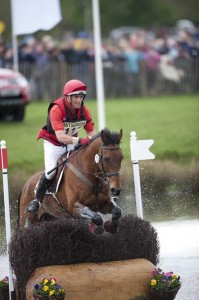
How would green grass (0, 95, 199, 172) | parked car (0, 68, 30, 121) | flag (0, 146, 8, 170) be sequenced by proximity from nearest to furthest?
flag (0, 146, 8, 170) < green grass (0, 95, 199, 172) < parked car (0, 68, 30, 121)

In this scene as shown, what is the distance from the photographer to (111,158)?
1050cm

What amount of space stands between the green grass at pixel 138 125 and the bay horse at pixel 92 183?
10.8 ft

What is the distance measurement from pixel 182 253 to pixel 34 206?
2.94m

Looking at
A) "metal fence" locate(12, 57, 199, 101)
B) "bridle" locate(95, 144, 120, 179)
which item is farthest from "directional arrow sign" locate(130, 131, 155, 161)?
"metal fence" locate(12, 57, 199, 101)

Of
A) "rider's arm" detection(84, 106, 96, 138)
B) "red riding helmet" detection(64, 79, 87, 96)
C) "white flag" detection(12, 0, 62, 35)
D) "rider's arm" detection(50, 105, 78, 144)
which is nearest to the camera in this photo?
"red riding helmet" detection(64, 79, 87, 96)

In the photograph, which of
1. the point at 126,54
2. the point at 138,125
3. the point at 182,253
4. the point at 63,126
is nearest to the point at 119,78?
the point at 126,54

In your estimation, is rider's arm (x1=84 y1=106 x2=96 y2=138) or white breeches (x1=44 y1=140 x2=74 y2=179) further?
white breeches (x1=44 y1=140 x2=74 y2=179)

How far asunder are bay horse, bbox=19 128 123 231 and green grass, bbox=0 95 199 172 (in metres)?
3.31

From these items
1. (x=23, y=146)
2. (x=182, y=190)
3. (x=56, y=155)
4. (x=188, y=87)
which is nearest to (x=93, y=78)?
(x=188, y=87)

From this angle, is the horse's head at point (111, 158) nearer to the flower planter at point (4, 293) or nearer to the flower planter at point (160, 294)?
the flower planter at point (160, 294)

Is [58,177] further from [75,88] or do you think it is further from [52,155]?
[75,88]

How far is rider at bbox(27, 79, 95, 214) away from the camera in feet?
37.0

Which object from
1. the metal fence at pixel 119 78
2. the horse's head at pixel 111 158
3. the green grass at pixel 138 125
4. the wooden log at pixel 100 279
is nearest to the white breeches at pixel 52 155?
the horse's head at pixel 111 158

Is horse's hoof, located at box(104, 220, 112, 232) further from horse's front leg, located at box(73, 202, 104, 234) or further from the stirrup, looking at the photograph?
the stirrup
